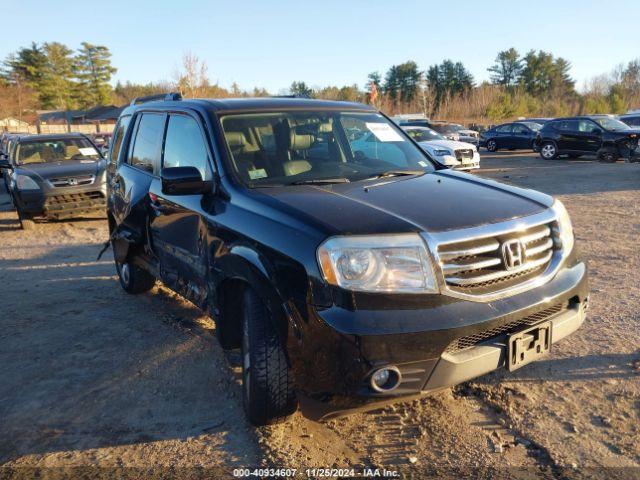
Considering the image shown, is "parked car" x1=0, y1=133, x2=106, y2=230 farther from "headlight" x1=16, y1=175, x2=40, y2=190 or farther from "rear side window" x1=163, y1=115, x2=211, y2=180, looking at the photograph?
"rear side window" x1=163, y1=115, x2=211, y2=180

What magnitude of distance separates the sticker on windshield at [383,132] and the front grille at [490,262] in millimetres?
1725

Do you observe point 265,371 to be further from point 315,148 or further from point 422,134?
point 422,134

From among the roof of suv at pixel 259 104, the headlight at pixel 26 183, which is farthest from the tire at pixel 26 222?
the roof of suv at pixel 259 104

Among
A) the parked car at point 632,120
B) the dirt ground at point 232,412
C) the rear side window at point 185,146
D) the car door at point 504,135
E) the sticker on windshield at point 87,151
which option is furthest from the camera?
the car door at point 504,135

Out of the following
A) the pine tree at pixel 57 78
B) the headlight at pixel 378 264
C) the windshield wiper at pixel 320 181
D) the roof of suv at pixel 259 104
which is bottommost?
the headlight at pixel 378 264

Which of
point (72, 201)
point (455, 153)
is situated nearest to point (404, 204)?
point (72, 201)

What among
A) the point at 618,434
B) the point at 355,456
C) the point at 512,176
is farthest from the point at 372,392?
the point at 512,176

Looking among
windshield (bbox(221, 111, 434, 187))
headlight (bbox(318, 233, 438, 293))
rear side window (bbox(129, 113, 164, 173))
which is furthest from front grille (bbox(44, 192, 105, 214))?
headlight (bbox(318, 233, 438, 293))

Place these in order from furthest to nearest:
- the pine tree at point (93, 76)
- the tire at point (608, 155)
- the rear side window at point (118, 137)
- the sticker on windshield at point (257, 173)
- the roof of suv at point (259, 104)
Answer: the pine tree at point (93, 76), the tire at point (608, 155), the rear side window at point (118, 137), the roof of suv at point (259, 104), the sticker on windshield at point (257, 173)

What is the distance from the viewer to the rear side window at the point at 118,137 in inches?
210

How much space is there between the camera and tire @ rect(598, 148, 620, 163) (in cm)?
1906

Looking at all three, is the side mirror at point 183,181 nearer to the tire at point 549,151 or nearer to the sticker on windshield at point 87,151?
the sticker on windshield at point 87,151

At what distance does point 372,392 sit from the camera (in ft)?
8.02

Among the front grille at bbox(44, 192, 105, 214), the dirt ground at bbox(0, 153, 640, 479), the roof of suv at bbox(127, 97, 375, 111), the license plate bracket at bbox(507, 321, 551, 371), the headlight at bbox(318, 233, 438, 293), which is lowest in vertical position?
the dirt ground at bbox(0, 153, 640, 479)
